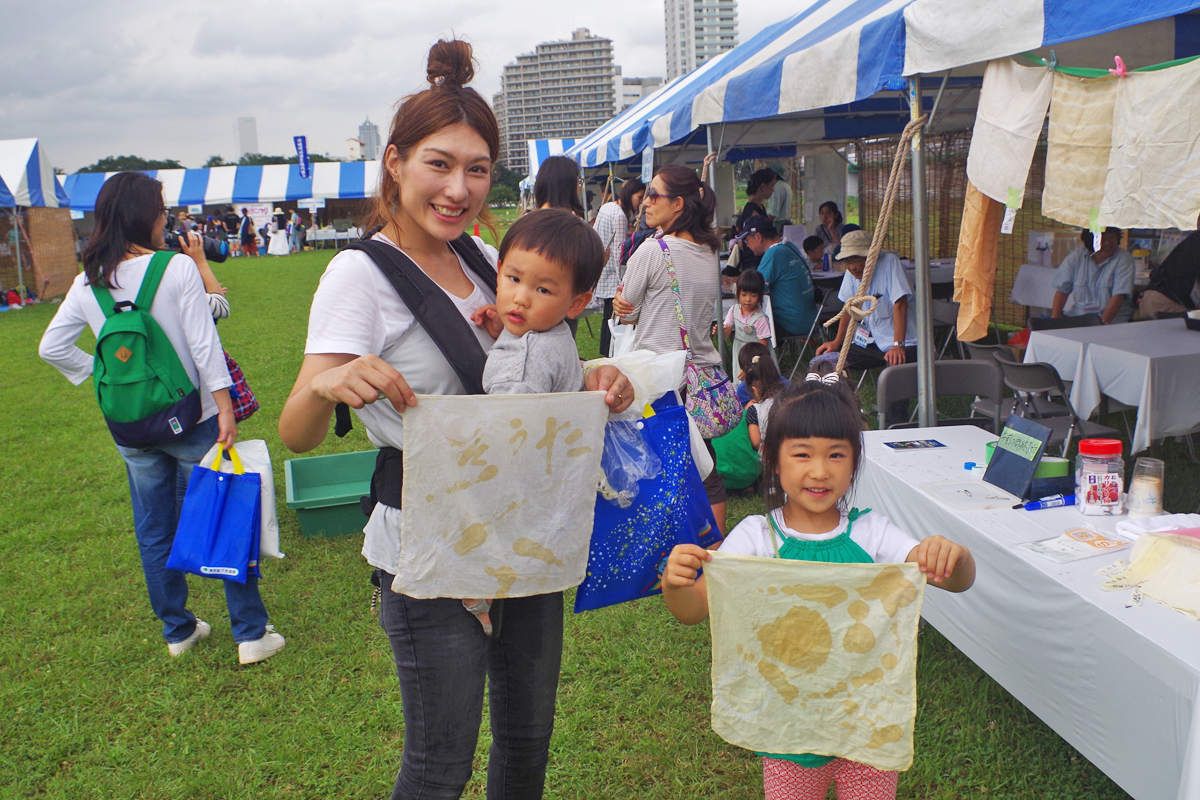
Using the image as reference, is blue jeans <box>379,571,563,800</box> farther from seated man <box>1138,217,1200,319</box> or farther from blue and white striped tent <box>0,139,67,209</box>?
blue and white striped tent <box>0,139,67,209</box>

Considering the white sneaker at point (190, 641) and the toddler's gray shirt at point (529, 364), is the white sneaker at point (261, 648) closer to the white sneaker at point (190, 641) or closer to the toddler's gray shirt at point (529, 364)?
the white sneaker at point (190, 641)

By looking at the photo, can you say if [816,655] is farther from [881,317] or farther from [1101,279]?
[1101,279]

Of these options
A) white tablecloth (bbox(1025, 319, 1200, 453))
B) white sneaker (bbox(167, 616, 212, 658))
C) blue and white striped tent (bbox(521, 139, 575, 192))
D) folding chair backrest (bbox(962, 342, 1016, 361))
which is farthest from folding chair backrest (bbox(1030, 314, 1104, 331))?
blue and white striped tent (bbox(521, 139, 575, 192))

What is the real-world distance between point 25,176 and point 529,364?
17.7 meters

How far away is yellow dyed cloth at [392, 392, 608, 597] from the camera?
4.26 feet

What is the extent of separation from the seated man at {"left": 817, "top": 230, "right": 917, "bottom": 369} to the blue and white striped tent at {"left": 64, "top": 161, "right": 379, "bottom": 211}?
3152 cm

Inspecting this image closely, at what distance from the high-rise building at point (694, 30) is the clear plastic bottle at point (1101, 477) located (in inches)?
4320

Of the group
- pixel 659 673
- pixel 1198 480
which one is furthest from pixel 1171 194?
pixel 1198 480

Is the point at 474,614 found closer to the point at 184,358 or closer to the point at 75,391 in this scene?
the point at 184,358

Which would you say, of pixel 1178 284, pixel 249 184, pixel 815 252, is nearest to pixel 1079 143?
pixel 1178 284

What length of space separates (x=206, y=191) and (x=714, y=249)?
3649 centimetres

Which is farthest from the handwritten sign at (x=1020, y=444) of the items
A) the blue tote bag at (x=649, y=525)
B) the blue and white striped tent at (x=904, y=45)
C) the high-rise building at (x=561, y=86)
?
the high-rise building at (x=561, y=86)

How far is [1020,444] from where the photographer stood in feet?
8.48

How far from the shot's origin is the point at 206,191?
3516 cm
